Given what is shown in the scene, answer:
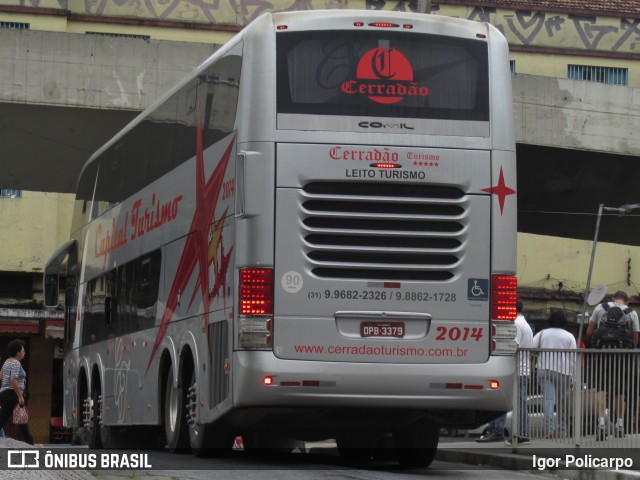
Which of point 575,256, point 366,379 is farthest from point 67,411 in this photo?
point 575,256

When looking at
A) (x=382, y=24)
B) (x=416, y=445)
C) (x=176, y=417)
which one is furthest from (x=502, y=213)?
(x=176, y=417)

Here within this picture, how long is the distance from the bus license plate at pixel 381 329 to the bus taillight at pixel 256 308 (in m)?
0.85

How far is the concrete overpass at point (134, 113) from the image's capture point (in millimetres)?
23484

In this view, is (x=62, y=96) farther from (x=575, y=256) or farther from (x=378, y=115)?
(x=575, y=256)

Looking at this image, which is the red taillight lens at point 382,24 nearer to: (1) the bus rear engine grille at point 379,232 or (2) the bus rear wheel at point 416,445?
(1) the bus rear engine grille at point 379,232

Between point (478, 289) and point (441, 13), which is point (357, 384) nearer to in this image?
point (478, 289)

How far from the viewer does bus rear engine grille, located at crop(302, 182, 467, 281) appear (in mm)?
13203

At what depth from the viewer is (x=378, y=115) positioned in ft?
43.9

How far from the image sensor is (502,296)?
1352cm

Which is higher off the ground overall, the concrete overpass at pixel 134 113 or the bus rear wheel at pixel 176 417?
the concrete overpass at pixel 134 113

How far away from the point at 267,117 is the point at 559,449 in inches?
186

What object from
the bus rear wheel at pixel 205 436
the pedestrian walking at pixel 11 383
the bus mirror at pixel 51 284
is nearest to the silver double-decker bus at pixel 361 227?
the bus rear wheel at pixel 205 436

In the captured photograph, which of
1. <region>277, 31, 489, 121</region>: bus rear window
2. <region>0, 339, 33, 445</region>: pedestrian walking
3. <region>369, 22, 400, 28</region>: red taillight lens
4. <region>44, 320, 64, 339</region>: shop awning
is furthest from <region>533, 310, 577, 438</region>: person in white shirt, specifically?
<region>44, 320, 64, 339</region>: shop awning

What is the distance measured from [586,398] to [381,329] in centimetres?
268
